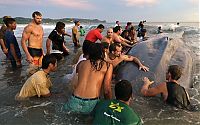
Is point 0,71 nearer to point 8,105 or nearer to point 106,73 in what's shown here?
point 8,105

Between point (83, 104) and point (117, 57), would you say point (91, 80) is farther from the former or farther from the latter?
point (117, 57)

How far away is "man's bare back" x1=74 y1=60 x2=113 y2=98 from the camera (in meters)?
4.66

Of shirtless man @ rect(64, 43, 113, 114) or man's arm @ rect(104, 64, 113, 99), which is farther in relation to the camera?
man's arm @ rect(104, 64, 113, 99)

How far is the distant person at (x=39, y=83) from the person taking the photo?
18.8ft

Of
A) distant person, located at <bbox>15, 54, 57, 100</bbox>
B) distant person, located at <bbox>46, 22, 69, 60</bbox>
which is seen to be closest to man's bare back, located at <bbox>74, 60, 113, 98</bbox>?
distant person, located at <bbox>15, 54, 57, 100</bbox>

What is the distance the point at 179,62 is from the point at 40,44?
4.20 m

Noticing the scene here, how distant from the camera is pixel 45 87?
5.88 metres

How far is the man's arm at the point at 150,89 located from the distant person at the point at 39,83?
79.8 inches

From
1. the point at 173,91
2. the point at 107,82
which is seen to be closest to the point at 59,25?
the point at 107,82

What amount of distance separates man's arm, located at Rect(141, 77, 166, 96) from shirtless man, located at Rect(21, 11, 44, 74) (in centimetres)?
365

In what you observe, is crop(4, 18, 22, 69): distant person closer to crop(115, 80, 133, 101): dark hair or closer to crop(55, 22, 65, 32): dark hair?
crop(55, 22, 65, 32): dark hair

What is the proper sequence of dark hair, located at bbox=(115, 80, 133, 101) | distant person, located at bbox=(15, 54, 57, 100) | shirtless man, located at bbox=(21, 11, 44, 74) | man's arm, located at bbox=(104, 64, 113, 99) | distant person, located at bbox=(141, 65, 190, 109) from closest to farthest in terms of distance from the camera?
dark hair, located at bbox=(115, 80, 133, 101)
man's arm, located at bbox=(104, 64, 113, 99)
distant person, located at bbox=(141, 65, 190, 109)
distant person, located at bbox=(15, 54, 57, 100)
shirtless man, located at bbox=(21, 11, 44, 74)

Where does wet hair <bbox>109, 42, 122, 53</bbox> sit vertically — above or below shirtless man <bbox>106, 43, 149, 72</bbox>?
above

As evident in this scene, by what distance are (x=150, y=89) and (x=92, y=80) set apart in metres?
1.51
